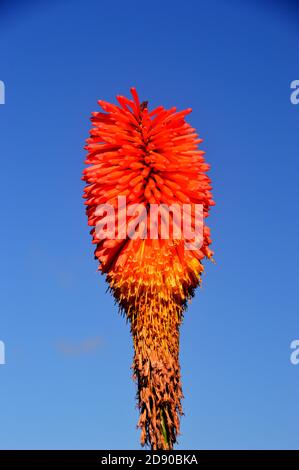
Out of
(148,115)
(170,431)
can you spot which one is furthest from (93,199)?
(170,431)

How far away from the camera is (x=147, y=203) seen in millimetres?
17453

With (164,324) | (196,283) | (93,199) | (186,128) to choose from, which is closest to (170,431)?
(164,324)

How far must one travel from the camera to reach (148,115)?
708 inches

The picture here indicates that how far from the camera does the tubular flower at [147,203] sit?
16.8 m

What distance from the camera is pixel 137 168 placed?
57.1 ft

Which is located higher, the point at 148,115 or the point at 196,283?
the point at 148,115

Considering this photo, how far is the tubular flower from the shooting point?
55.3 feet
